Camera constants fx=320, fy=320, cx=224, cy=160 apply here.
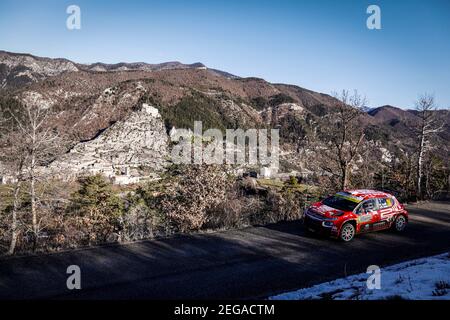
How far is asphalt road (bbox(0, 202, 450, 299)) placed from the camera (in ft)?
21.8

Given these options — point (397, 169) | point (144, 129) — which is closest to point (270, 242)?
point (397, 169)

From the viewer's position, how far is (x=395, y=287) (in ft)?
20.9

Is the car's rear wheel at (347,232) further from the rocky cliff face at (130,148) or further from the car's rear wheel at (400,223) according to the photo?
the rocky cliff face at (130,148)

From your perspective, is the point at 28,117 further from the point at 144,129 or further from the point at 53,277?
the point at 144,129

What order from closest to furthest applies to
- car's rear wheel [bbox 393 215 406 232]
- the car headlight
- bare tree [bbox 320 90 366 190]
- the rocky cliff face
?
the car headlight < car's rear wheel [bbox 393 215 406 232] < bare tree [bbox 320 90 366 190] < the rocky cliff face

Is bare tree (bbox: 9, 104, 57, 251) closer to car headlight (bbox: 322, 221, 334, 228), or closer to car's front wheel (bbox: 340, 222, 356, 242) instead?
car headlight (bbox: 322, 221, 334, 228)

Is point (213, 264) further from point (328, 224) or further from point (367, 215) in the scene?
point (367, 215)

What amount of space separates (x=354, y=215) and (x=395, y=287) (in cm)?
421

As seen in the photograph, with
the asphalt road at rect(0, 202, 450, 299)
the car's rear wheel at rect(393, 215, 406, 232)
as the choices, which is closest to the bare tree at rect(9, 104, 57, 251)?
the asphalt road at rect(0, 202, 450, 299)

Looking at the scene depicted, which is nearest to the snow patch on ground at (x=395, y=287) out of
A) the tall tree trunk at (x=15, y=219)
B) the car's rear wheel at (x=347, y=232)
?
the car's rear wheel at (x=347, y=232)

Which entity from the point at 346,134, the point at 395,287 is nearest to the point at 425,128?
the point at 346,134

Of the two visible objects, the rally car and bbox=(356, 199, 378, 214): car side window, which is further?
bbox=(356, 199, 378, 214): car side window

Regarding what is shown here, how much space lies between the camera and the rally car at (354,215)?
10244 millimetres
